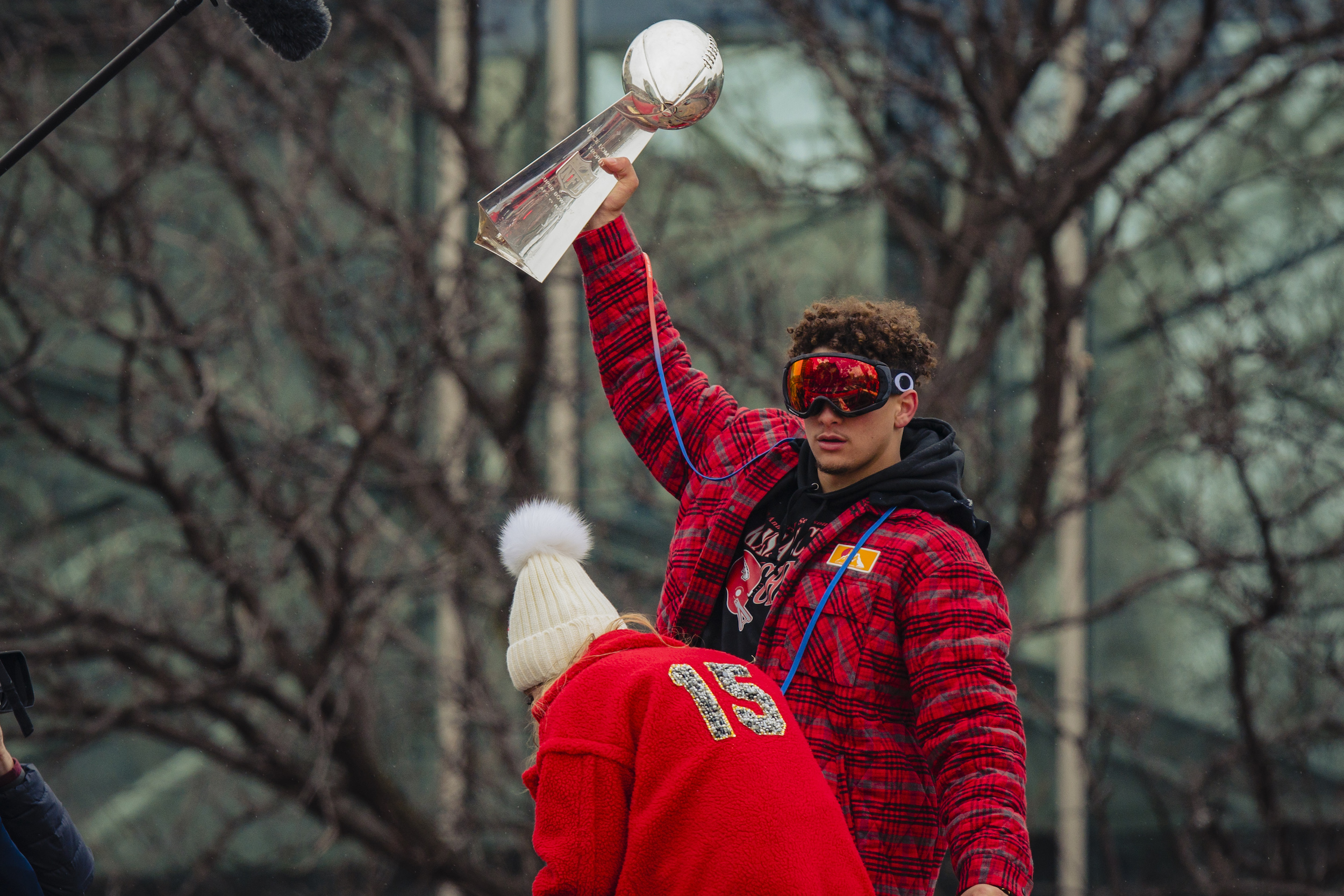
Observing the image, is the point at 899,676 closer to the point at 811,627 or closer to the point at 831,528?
the point at 811,627

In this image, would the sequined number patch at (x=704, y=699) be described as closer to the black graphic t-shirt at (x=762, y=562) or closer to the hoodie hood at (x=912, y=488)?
→ the black graphic t-shirt at (x=762, y=562)

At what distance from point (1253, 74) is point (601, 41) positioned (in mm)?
3125

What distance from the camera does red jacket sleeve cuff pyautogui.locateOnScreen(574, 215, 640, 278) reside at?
2650mm

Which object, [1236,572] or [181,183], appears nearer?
[1236,572]

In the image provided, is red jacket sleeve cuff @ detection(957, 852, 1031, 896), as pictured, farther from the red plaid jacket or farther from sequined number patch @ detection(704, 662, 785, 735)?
sequined number patch @ detection(704, 662, 785, 735)

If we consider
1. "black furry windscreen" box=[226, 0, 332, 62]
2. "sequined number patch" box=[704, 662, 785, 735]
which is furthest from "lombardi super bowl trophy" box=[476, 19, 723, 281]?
"sequined number patch" box=[704, 662, 785, 735]

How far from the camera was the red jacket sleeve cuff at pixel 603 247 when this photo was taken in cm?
265

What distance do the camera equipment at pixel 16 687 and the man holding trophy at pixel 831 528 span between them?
1.06 m

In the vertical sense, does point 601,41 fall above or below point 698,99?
above

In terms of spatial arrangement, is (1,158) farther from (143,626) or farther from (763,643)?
(143,626)

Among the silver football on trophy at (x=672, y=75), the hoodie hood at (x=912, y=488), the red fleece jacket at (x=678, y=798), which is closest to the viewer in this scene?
the red fleece jacket at (x=678, y=798)

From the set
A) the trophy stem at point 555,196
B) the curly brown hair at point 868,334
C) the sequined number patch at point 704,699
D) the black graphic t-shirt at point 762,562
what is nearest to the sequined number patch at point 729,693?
the sequined number patch at point 704,699

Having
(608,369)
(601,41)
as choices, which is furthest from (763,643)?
(601,41)

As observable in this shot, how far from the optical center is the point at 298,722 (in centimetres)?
579
